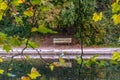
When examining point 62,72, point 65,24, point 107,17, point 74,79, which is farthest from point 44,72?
point 107,17

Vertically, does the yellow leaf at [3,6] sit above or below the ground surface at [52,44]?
above

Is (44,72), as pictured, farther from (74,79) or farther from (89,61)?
(89,61)

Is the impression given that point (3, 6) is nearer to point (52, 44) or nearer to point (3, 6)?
point (3, 6)

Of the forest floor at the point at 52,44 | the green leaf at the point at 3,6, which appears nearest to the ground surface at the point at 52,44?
the forest floor at the point at 52,44

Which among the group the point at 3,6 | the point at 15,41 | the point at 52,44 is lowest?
the point at 52,44

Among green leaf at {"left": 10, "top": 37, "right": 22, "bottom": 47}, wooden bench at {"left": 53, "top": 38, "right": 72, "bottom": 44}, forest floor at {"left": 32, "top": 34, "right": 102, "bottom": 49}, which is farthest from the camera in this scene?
wooden bench at {"left": 53, "top": 38, "right": 72, "bottom": 44}

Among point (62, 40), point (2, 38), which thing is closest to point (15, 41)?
point (2, 38)

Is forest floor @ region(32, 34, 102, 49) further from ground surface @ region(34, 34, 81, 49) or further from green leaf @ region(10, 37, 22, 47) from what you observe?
green leaf @ region(10, 37, 22, 47)

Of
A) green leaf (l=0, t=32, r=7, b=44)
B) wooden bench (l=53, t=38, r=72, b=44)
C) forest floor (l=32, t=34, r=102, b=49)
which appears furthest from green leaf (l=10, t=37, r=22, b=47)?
wooden bench (l=53, t=38, r=72, b=44)

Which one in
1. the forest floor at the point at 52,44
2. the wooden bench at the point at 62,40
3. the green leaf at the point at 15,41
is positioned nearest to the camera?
the green leaf at the point at 15,41

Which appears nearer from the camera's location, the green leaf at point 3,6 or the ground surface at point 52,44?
the green leaf at point 3,6

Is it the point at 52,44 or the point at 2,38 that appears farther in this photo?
the point at 52,44

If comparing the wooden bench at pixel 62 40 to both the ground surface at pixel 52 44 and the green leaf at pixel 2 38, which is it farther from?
the green leaf at pixel 2 38

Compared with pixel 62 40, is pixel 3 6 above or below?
above
